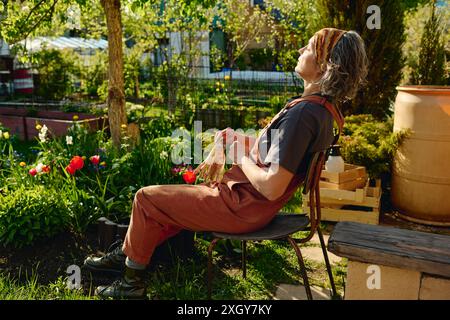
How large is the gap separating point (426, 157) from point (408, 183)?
29 cm

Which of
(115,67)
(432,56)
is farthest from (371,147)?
(115,67)

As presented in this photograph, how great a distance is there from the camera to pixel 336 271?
3.14 m

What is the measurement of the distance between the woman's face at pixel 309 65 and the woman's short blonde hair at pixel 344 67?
8cm

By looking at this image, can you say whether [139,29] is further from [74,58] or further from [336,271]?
[336,271]

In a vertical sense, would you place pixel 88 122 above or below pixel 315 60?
below

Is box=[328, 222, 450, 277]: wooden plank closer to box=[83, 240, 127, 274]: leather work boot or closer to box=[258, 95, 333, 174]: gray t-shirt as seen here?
box=[258, 95, 333, 174]: gray t-shirt

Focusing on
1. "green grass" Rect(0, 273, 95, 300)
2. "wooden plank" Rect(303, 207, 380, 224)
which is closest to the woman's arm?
"green grass" Rect(0, 273, 95, 300)

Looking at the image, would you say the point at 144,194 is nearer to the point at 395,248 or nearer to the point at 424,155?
the point at 395,248

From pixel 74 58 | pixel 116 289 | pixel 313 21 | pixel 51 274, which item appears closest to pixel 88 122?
pixel 313 21

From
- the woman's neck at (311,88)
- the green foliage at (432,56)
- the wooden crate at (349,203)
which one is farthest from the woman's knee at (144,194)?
the green foliage at (432,56)

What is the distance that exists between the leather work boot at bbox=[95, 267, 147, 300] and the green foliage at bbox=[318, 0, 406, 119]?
134 inches

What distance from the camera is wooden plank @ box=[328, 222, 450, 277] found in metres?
2.05

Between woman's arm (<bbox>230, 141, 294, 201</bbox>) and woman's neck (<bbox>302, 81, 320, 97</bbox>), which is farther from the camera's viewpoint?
woman's neck (<bbox>302, 81, 320, 97</bbox>)

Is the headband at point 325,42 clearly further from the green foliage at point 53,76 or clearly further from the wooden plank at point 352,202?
the green foliage at point 53,76
